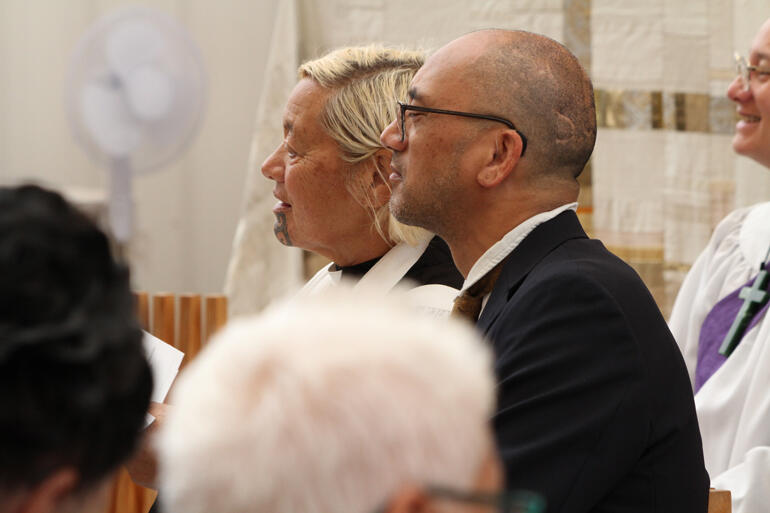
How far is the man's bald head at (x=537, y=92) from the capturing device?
6.46 feet

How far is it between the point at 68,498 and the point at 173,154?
123 inches

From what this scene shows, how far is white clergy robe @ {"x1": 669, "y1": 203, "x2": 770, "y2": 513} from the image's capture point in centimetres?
238

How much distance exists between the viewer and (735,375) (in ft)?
9.20

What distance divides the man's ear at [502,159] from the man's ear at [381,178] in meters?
0.45

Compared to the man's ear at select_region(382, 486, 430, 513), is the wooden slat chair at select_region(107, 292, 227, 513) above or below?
below

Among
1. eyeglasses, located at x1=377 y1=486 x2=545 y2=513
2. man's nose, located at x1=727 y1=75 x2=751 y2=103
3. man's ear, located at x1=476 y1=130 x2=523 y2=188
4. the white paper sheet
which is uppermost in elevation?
eyeglasses, located at x1=377 y1=486 x2=545 y2=513

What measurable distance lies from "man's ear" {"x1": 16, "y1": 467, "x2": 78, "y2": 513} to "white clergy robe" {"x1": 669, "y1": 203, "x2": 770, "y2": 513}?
6.52ft

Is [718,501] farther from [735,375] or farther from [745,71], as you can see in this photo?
[745,71]

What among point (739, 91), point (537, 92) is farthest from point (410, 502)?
point (739, 91)

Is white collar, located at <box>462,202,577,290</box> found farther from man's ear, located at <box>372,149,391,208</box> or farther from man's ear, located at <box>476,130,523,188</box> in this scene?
man's ear, located at <box>372,149,391,208</box>

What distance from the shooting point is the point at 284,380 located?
0.69m

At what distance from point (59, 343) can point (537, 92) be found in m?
1.45

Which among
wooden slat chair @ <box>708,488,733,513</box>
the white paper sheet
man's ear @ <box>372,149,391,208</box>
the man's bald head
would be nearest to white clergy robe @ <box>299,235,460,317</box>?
man's ear @ <box>372,149,391,208</box>

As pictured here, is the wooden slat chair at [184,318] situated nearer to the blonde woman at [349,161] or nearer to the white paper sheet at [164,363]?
the blonde woman at [349,161]
